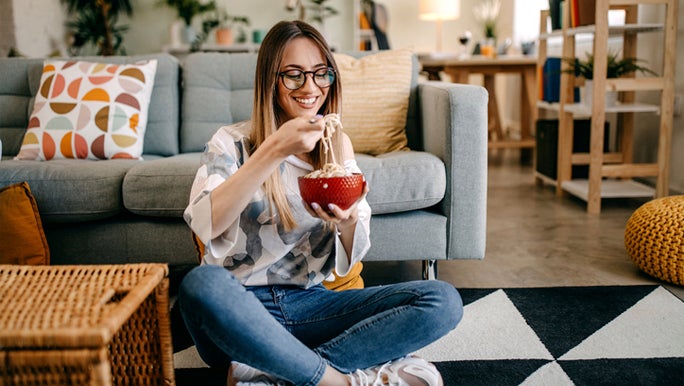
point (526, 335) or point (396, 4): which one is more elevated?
point (396, 4)

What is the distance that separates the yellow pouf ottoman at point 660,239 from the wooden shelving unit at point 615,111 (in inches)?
40.3

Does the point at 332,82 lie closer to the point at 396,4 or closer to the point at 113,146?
the point at 113,146

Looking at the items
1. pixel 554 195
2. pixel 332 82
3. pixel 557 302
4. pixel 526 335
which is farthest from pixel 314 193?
pixel 554 195

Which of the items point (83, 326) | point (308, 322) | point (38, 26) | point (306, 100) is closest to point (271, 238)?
point (308, 322)

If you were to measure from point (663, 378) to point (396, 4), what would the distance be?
6.46m

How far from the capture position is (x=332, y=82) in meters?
1.32

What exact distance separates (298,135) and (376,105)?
1.29 meters

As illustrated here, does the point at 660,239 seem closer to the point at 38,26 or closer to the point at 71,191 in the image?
the point at 71,191

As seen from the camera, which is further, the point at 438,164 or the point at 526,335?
the point at 438,164

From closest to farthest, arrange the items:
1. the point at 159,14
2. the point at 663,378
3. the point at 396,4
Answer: the point at 663,378 → the point at 159,14 → the point at 396,4

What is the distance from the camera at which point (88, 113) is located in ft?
7.75

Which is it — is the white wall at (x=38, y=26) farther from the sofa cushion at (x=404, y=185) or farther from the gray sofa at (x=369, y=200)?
the sofa cushion at (x=404, y=185)

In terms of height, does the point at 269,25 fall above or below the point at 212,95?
above

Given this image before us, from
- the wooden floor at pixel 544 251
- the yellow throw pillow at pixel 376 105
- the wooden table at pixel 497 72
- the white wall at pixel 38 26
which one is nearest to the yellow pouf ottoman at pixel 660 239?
the wooden floor at pixel 544 251
